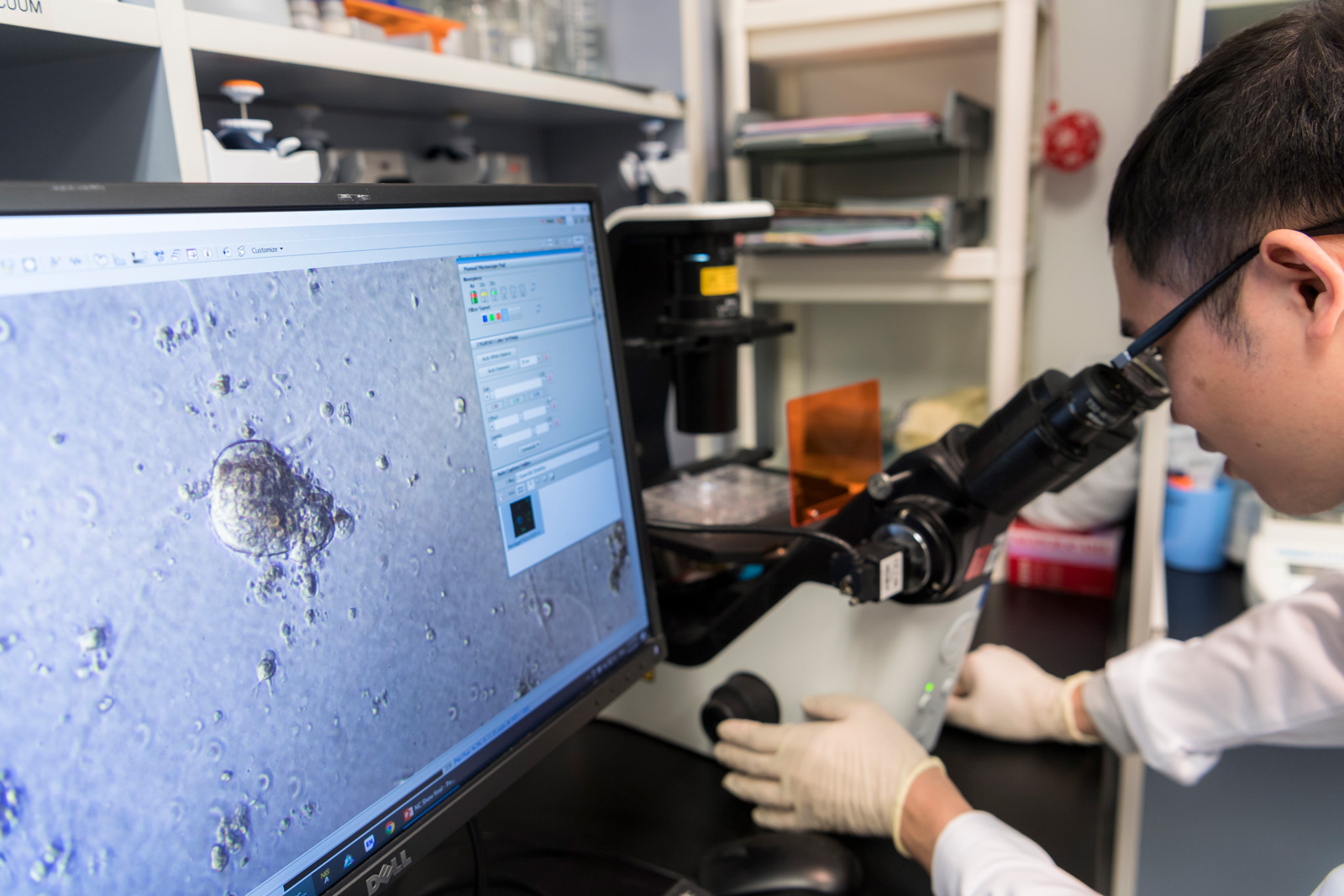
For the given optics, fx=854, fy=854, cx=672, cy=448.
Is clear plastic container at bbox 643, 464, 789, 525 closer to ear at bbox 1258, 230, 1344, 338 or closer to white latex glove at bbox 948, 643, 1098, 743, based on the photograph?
white latex glove at bbox 948, 643, 1098, 743

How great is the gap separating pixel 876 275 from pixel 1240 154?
0.82m

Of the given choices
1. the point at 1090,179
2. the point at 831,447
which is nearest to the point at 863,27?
the point at 1090,179

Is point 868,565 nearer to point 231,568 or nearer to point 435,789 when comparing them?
point 435,789

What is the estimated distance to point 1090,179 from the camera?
165cm

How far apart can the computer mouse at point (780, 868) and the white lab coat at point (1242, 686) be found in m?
0.40

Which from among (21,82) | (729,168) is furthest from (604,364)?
(729,168)

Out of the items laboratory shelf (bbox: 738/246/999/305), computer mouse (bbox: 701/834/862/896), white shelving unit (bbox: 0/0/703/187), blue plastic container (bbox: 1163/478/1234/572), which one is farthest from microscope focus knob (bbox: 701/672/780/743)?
blue plastic container (bbox: 1163/478/1234/572)

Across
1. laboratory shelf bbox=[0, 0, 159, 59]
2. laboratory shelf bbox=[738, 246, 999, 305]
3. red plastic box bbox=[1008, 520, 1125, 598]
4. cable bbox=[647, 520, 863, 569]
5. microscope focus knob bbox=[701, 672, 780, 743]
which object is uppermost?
laboratory shelf bbox=[0, 0, 159, 59]

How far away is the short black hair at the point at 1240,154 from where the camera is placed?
0.53m

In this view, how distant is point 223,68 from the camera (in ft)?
2.30

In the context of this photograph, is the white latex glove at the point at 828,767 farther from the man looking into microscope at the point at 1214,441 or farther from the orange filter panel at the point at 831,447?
the orange filter panel at the point at 831,447

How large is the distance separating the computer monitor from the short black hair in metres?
0.43

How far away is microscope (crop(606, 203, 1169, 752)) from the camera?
712mm

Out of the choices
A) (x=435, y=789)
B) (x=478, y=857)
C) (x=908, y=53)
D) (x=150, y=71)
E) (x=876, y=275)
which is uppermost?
(x=908, y=53)
